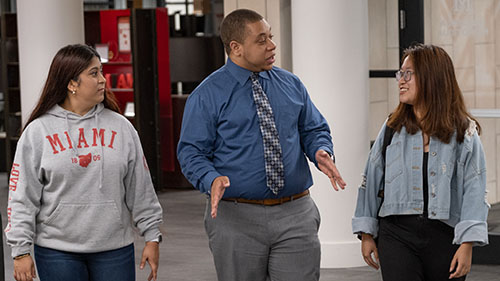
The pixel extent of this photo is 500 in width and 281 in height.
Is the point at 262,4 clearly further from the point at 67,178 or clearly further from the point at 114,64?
the point at 114,64

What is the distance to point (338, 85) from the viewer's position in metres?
6.80

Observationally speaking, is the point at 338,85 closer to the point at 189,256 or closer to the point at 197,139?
the point at 189,256

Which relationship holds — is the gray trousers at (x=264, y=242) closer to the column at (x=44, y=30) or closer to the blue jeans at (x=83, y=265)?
the blue jeans at (x=83, y=265)

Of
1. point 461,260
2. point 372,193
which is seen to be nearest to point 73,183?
point 372,193

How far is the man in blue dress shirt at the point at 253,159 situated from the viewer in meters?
3.58

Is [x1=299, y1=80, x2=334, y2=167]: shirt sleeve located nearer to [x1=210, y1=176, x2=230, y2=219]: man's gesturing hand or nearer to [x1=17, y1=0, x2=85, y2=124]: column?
[x1=210, y1=176, x2=230, y2=219]: man's gesturing hand

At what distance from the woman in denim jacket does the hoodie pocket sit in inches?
38.5

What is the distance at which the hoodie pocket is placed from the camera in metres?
3.49

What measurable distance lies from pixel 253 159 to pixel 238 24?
0.53 m

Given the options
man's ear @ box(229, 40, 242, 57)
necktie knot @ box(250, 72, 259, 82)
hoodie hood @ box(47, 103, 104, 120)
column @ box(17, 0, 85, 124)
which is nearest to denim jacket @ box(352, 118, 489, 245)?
necktie knot @ box(250, 72, 259, 82)

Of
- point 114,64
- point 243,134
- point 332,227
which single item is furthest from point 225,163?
point 114,64

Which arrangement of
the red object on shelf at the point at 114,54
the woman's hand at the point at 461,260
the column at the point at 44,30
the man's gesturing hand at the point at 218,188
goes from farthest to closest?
the red object on shelf at the point at 114,54 → the column at the point at 44,30 → the woman's hand at the point at 461,260 → the man's gesturing hand at the point at 218,188

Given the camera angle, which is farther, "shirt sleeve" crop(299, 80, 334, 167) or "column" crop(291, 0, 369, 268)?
"column" crop(291, 0, 369, 268)

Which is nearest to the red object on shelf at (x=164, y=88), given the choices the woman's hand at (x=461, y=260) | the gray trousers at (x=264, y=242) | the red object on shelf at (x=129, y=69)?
the red object on shelf at (x=129, y=69)
